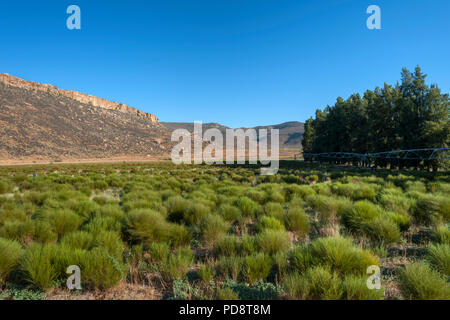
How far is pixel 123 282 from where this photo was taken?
254cm

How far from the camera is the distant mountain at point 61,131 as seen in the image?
49812 millimetres

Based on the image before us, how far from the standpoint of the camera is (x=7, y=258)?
263 centimetres

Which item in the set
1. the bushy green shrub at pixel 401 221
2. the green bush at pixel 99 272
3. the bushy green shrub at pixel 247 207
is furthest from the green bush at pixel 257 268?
the bushy green shrub at pixel 401 221

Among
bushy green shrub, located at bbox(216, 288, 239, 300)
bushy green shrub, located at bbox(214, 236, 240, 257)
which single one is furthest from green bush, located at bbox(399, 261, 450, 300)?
bushy green shrub, located at bbox(214, 236, 240, 257)

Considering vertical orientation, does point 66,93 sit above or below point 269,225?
above

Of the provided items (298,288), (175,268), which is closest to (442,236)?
(298,288)

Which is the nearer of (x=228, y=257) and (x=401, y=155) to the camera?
(x=228, y=257)

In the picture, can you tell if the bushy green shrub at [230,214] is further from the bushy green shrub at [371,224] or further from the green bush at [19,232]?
the green bush at [19,232]

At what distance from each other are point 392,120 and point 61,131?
252ft

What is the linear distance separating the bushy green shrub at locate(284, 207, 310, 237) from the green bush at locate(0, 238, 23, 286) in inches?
175

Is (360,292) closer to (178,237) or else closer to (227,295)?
(227,295)
